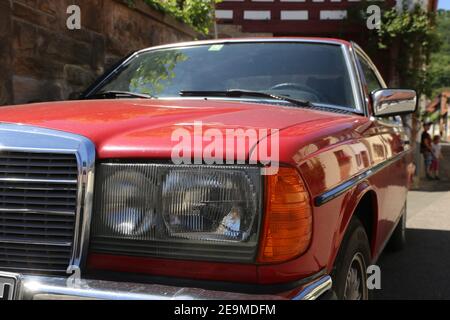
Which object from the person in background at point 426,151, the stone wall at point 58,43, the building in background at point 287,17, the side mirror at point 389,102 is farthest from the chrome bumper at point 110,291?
the person in background at point 426,151

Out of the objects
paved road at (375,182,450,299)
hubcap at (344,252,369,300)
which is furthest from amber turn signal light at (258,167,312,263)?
paved road at (375,182,450,299)

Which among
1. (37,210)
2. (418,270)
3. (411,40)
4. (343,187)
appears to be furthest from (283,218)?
(411,40)

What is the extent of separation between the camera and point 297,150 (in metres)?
1.75

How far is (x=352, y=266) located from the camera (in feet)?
7.55

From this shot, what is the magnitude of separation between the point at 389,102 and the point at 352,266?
1.19 metres

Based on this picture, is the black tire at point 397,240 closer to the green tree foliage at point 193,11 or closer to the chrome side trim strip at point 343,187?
the chrome side trim strip at point 343,187

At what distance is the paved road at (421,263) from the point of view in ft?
12.5

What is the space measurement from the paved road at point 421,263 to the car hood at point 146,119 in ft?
6.13

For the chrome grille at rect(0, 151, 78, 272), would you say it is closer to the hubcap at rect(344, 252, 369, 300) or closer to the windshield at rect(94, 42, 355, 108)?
the hubcap at rect(344, 252, 369, 300)

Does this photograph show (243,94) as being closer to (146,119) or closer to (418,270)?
(146,119)

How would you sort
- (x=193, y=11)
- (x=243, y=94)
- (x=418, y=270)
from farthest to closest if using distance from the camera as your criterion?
(x=193, y=11)
(x=418, y=270)
(x=243, y=94)

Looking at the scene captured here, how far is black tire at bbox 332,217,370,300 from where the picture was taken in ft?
6.71

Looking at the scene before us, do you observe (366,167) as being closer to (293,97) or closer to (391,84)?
(293,97)

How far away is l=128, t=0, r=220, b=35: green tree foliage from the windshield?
13.4 ft
